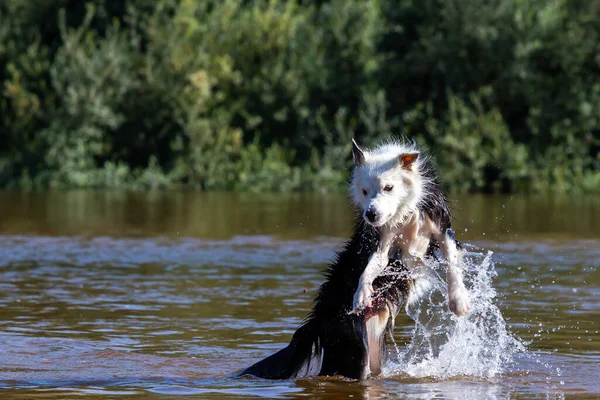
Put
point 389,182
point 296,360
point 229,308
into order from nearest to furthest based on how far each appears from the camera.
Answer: point 389,182 < point 296,360 < point 229,308

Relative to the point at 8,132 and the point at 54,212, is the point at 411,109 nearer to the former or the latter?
the point at 8,132

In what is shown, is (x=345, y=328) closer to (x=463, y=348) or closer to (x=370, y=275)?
(x=370, y=275)

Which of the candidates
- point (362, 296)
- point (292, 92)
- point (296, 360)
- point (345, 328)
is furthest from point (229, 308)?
point (292, 92)

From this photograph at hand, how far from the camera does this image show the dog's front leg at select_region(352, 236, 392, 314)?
25.6ft

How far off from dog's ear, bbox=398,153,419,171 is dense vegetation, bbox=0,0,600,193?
23183 millimetres

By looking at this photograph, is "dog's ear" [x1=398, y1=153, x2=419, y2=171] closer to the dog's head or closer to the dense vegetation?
the dog's head

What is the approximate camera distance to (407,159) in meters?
8.10

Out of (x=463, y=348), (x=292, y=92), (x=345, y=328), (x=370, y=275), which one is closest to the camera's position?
(x=370, y=275)

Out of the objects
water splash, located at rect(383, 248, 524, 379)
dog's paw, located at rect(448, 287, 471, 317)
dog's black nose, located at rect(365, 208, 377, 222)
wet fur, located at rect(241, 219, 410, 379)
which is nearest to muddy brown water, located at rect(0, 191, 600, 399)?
water splash, located at rect(383, 248, 524, 379)

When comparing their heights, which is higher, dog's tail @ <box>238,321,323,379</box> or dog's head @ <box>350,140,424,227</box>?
dog's head @ <box>350,140,424,227</box>

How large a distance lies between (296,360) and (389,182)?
4.85ft

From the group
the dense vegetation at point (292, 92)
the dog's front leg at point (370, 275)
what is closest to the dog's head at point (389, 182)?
the dog's front leg at point (370, 275)

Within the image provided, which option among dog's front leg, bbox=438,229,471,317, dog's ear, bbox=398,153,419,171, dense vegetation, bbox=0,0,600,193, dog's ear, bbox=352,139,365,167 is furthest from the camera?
dense vegetation, bbox=0,0,600,193

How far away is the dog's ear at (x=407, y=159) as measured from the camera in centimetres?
806
